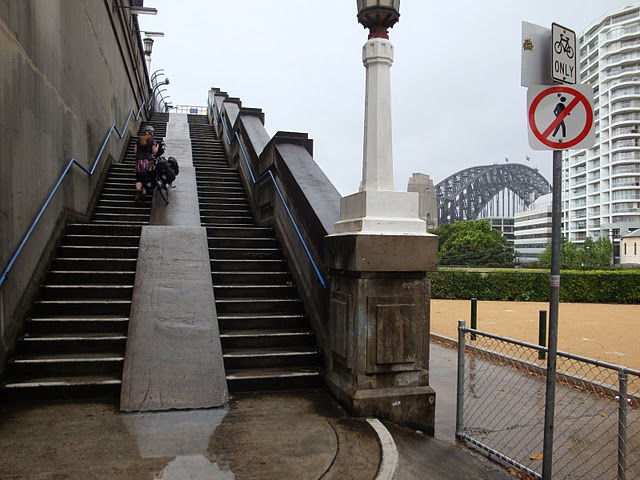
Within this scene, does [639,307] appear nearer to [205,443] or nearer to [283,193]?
[283,193]

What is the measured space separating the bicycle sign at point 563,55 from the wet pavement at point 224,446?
10.2 ft

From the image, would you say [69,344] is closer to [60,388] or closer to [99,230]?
[60,388]

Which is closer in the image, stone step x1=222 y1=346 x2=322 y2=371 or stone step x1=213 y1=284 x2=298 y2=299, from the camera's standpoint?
stone step x1=222 y1=346 x2=322 y2=371

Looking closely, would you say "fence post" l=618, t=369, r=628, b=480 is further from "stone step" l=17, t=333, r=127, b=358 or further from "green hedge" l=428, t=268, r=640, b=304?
"green hedge" l=428, t=268, r=640, b=304

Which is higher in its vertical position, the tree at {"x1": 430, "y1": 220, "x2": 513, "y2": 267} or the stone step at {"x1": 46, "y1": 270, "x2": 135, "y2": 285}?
the tree at {"x1": 430, "y1": 220, "x2": 513, "y2": 267}

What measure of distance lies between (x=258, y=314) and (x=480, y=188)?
532 feet

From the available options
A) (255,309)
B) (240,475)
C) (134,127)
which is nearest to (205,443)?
(240,475)

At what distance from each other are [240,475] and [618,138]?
4470 inches

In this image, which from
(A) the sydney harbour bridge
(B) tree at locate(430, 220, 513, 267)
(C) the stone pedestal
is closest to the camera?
(C) the stone pedestal

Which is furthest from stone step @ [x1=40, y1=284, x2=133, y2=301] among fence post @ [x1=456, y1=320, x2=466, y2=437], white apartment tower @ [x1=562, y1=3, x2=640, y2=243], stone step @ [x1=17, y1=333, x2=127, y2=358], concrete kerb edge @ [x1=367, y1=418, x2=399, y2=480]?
white apartment tower @ [x1=562, y1=3, x2=640, y2=243]

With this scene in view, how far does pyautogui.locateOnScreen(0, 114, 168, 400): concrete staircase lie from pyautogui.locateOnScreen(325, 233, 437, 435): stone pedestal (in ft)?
7.70

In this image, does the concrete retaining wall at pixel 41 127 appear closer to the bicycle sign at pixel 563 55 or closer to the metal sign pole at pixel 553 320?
the metal sign pole at pixel 553 320

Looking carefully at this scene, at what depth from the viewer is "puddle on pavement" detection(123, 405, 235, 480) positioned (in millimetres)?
3479

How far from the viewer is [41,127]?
6438 mm
